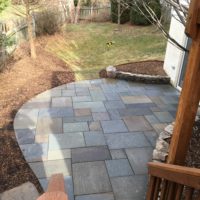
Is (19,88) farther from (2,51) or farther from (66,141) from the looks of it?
(66,141)

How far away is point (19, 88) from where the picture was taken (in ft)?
21.4

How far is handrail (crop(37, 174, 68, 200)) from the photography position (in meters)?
1.02

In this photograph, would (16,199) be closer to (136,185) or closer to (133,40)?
(136,185)

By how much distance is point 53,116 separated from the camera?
17.3 ft

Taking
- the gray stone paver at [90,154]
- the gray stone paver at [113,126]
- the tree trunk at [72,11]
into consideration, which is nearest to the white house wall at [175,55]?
the gray stone paver at [113,126]

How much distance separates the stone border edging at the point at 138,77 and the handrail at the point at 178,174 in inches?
214

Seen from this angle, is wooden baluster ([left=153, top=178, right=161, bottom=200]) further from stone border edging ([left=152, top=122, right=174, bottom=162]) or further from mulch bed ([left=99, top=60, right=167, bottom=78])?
mulch bed ([left=99, top=60, right=167, bottom=78])

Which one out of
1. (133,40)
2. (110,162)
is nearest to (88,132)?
(110,162)

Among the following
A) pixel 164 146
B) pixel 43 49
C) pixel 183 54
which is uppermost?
pixel 183 54

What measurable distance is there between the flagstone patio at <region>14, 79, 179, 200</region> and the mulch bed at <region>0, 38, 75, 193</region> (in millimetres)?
157

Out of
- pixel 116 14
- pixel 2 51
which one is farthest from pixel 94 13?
pixel 2 51

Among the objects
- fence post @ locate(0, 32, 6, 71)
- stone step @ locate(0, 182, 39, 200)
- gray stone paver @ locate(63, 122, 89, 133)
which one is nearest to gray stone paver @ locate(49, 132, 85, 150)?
gray stone paver @ locate(63, 122, 89, 133)

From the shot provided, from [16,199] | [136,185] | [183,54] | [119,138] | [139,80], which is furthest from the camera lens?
[139,80]

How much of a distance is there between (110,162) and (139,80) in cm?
381
